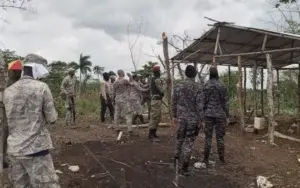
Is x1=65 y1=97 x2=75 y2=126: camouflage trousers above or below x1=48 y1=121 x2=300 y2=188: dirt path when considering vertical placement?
above

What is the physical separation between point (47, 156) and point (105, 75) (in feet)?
32.0

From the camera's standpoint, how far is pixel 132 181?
6.61 meters

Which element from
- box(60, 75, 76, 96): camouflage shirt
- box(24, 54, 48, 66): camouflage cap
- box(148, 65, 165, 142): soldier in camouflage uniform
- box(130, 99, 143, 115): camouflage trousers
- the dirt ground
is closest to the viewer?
box(24, 54, 48, 66): camouflage cap

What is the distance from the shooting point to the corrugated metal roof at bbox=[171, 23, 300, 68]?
10783 millimetres

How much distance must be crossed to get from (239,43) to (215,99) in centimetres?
520

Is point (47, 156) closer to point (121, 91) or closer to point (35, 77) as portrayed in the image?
point (35, 77)

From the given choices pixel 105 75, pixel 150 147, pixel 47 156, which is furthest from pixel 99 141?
pixel 47 156

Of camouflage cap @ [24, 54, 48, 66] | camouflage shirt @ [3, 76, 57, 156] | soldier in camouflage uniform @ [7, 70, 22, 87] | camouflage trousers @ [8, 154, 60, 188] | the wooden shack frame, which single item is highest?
the wooden shack frame

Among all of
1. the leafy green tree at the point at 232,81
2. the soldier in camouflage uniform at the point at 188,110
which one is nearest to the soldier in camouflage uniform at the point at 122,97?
the soldier in camouflage uniform at the point at 188,110

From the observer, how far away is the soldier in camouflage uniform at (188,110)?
23.0ft

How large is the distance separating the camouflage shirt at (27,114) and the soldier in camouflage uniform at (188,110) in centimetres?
325

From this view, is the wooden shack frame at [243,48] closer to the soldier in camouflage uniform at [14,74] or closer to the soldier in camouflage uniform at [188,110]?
the soldier in camouflage uniform at [188,110]

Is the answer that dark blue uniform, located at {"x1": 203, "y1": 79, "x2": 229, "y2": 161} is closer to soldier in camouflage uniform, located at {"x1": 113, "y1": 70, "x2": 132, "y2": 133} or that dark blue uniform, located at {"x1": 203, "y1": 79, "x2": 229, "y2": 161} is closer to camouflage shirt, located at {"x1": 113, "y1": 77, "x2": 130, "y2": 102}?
soldier in camouflage uniform, located at {"x1": 113, "y1": 70, "x2": 132, "y2": 133}

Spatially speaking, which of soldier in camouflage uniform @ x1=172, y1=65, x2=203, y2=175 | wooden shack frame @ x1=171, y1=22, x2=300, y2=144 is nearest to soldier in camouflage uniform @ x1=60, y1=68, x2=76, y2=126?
wooden shack frame @ x1=171, y1=22, x2=300, y2=144
